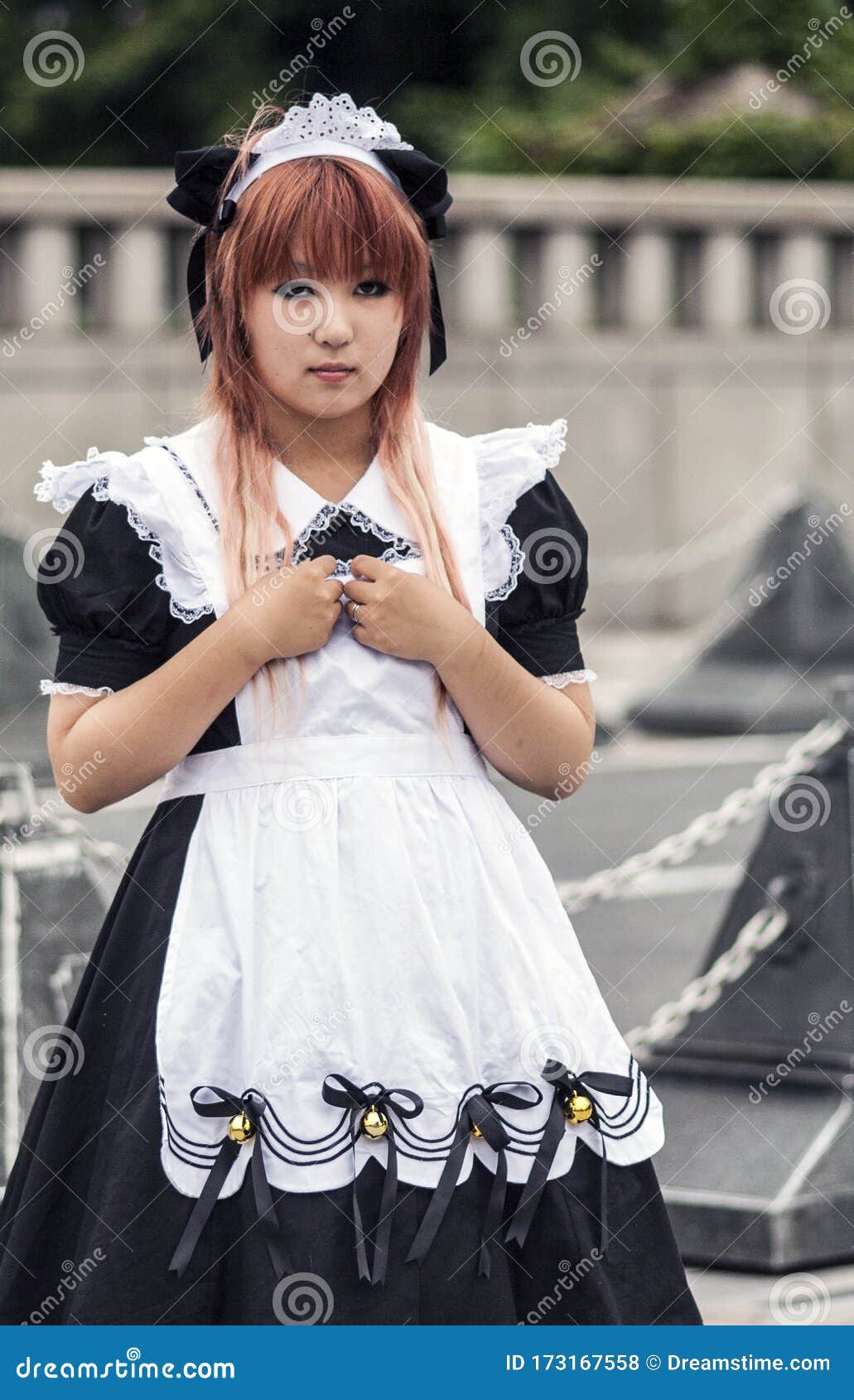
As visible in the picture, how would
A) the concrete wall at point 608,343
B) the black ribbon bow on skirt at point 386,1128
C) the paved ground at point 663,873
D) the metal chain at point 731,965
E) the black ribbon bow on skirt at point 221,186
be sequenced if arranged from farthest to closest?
the concrete wall at point 608,343 < the metal chain at point 731,965 < the paved ground at point 663,873 < the black ribbon bow on skirt at point 221,186 < the black ribbon bow on skirt at point 386,1128

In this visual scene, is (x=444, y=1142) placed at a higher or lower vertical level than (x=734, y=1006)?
higher

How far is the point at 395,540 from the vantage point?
2180 mm

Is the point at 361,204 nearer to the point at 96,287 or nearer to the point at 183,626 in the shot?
the point at 183,626

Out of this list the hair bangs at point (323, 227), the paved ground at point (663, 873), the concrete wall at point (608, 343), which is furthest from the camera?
the concrete wall at point (608, 343)

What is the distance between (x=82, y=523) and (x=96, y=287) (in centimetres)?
923

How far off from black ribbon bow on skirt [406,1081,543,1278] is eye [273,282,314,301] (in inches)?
37.1

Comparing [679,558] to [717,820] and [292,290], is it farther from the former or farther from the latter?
[292,290]

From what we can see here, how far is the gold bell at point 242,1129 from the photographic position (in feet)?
6.57

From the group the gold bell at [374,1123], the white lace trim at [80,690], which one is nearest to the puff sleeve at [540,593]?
the white lace trim at [80,690]

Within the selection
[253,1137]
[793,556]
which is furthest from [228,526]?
[793,556]

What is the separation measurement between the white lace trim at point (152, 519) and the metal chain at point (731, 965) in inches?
75.4

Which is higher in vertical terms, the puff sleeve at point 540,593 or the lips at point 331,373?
the lips at point 331,373

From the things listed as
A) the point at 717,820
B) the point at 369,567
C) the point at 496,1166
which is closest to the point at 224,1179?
the point at 496,1166

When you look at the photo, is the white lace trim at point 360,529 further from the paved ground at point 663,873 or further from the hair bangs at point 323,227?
the paved ground at point 663,873
